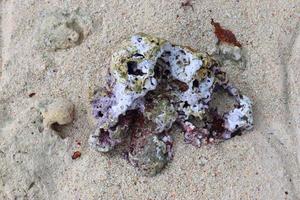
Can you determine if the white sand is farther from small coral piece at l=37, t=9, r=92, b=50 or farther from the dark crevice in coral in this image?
the dark crevice in coral

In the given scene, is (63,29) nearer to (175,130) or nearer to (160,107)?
(160,107)

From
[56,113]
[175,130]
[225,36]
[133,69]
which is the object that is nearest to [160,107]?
[175,130]

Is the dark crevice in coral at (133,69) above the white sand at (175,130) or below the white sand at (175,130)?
above

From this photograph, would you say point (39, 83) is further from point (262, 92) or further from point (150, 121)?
point (262, 92)

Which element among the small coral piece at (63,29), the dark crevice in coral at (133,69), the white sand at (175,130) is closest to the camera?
the dark crevice in coral at (133,69)

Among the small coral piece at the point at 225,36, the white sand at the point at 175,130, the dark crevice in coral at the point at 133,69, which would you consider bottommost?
the white sand at the point at 175,130

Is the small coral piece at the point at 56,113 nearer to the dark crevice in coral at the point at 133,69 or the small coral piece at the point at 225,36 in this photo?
the dark crevice in coral at the point at 133,69

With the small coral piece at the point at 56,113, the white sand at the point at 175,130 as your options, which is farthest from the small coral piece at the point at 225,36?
the small coral piece at the point at 56,113
